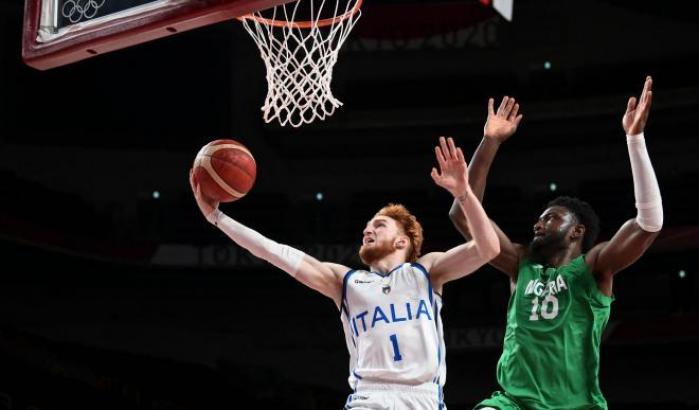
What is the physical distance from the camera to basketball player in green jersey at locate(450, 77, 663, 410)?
4684 millimetres

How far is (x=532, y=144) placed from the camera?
1548 centimetres

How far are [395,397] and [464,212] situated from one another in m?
0.88

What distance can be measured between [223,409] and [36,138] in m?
5.39

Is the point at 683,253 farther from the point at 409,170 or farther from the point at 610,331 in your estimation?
the point at 409,170

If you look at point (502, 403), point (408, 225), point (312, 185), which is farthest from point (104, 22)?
point (312, 185)

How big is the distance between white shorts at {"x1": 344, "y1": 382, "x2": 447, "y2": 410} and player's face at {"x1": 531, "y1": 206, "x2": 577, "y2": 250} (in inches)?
36.6

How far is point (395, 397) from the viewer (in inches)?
181

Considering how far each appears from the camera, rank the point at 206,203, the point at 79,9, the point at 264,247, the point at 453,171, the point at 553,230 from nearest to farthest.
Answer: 1. the point at 453,171
2. the point at 264,247
3. the point at 206,203
4. the point at 553,230
5. the point at 79,9

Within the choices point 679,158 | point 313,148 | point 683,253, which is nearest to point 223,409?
point 313,148

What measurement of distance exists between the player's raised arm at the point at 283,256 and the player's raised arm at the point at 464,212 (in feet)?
1.88

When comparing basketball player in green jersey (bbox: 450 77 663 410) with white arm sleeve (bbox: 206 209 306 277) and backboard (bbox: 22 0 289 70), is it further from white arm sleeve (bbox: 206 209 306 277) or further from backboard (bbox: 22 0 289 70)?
backboard (bbox: 22 0 289 70)

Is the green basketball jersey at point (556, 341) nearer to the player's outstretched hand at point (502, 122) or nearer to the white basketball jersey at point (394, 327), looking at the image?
the white basketball jersey at point (394, 327)

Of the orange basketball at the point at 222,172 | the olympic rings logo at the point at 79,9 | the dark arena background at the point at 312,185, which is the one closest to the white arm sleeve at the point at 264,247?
the orange basketball at the point at 222,172

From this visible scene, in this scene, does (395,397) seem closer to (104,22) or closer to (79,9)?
(104,22)
